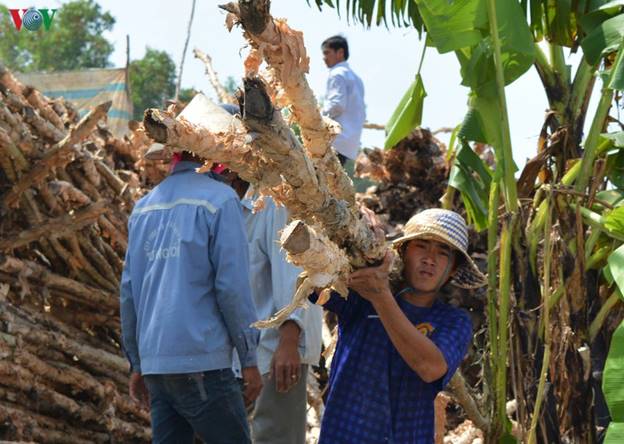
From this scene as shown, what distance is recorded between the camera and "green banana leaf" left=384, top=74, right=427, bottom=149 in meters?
5.14

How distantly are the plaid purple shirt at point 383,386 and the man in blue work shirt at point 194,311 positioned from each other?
0.61 metres

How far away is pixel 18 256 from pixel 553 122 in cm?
316

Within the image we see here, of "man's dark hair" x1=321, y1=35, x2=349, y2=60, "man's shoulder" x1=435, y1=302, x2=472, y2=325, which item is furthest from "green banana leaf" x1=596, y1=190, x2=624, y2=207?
"man's dark hair" x1=321, y1=35, x2=349, y2=60

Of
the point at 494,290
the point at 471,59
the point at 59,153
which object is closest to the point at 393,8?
the point at 471,59

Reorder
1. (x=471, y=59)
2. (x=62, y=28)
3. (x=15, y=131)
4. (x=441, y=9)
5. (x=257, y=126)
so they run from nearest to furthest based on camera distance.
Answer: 1. (x=257, y=126)
2. (x=441, y=9)
3. (x=471, y=59)
4. (x=15, y=131)
5. (x=62, y=28)

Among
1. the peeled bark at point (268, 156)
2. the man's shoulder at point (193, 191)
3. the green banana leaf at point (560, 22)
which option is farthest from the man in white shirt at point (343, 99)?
the peeled bark at point (268, 156)

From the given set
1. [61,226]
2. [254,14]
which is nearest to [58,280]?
[61,226]

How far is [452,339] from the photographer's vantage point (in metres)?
3.45

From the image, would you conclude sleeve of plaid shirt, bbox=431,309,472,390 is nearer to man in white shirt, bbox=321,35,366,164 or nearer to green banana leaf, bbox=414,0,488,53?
green banana leaf, bbox=414,0,488,53

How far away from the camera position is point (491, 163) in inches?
302

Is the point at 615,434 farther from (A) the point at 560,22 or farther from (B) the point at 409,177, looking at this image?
(B) the point at 409,177

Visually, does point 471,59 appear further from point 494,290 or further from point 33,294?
point 33,294

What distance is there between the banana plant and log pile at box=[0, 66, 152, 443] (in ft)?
6.64

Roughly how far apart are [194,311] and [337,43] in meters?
4.07
